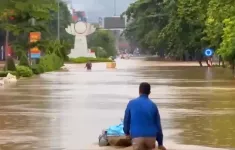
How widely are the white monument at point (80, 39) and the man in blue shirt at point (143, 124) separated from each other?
99444 mm

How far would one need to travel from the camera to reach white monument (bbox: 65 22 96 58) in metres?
110

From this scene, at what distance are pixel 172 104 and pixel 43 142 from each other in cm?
1047

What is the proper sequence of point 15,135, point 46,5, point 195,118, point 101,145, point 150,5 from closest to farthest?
1. point 46,5
2. point 101,145
3. point 15,135
4. point 195,118
5. point 150,5

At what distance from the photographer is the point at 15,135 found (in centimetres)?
1616

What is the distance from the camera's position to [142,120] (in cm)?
961

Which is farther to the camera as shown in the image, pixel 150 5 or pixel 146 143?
pixel 150 5

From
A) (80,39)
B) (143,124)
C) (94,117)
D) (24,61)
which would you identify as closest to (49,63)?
(24,61)

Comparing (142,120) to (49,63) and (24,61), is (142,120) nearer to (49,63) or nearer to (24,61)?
(24,61)

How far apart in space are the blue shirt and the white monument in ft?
326

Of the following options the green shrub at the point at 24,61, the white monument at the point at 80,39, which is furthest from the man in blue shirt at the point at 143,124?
the white monument at the point at 80,39

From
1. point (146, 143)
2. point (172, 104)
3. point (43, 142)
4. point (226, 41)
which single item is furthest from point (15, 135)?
point (226, 41)

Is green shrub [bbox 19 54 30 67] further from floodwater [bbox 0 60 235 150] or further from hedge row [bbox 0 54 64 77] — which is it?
floodwater [bbox 0 60 235 150]

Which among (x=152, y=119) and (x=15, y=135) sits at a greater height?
(x=152, y=119)

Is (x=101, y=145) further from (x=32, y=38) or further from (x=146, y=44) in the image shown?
(x=146, y=44)
